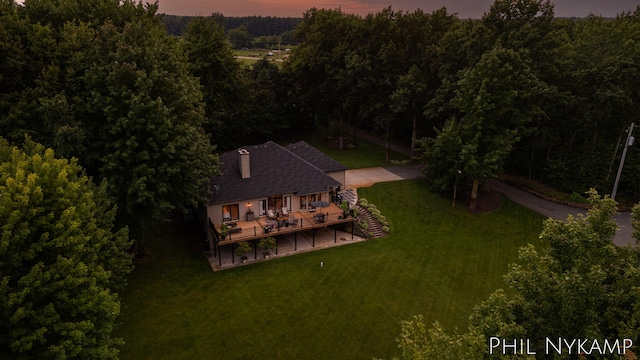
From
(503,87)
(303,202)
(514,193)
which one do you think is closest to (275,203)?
(303,202)

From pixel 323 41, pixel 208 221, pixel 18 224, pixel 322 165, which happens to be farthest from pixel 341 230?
pixel 323 41

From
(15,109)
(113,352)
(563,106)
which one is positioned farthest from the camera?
(563,106)

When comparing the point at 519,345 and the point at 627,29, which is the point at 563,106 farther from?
the point at 519,345

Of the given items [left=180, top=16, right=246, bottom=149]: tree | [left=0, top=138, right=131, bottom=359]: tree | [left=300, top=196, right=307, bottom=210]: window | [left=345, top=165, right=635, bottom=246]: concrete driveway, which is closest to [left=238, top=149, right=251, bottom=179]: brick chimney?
[left=300, top=196, right=307, bottom=210]: window

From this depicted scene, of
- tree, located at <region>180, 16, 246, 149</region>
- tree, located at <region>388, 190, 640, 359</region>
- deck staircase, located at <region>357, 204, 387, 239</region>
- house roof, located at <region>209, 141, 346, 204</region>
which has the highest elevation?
tree, located at <region>180, 16, 246, 149</region>

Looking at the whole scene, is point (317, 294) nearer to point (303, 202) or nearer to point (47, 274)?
point (303, 202)

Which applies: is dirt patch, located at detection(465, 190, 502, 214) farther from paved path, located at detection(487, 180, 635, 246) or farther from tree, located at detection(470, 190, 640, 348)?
tree, located at detection(470, 190, 640, 348)
